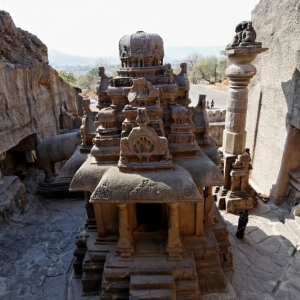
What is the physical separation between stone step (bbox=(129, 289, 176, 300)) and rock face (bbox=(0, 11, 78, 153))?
6.51m

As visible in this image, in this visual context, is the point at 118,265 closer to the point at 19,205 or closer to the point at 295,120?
the point at 19,205

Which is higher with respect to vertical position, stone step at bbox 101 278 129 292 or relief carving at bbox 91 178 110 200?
relief carving at bbox 91 178 110 200

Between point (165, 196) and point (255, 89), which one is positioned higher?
point (255, 89)

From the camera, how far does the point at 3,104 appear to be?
30.2 feet

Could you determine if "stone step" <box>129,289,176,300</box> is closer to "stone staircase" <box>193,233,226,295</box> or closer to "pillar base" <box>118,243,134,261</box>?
"pillar base" <box>118,243,134,261</box>

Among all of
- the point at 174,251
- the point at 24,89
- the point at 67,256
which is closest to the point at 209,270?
the point at 174,251

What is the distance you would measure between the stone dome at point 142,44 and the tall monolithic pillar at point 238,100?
286 cm

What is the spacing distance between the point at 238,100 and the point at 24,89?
811 centimetres

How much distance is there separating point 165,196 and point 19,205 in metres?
6.51

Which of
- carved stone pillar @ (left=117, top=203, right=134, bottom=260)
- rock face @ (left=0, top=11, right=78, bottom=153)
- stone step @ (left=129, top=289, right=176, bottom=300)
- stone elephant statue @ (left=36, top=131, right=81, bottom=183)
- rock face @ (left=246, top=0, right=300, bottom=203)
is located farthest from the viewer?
stone elephant statue @ (left=36, top=131, right=81, bottom=183)

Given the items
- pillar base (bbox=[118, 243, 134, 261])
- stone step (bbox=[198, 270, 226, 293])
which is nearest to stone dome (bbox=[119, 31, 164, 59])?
pillar base (bbox=[118, 243, 134, 261])

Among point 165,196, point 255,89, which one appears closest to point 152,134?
point 165,196

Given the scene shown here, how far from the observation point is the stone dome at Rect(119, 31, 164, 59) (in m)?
6.09

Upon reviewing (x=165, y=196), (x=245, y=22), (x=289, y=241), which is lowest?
(x=289, y=241)
